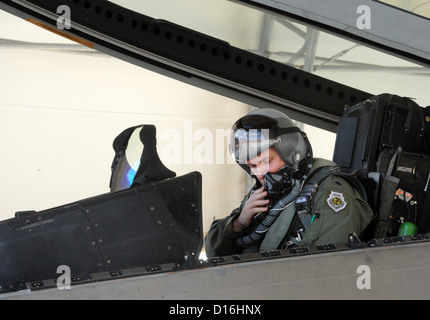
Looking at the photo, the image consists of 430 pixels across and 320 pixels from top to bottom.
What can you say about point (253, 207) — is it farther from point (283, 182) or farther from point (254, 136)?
point (254, 136)

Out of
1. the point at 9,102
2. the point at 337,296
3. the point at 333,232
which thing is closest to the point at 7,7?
the point at 333,232

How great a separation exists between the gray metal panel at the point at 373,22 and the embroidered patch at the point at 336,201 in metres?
0.54

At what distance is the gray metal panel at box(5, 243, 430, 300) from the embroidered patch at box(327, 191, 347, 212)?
434 millimetres

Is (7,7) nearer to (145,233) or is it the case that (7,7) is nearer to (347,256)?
(145,233)

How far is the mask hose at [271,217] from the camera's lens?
2092 mm

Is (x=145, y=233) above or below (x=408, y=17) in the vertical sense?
below

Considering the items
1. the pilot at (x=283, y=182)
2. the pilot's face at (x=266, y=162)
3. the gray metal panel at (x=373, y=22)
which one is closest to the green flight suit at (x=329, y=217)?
the pilot at (x=283, y=182)

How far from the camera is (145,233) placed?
4.91ft

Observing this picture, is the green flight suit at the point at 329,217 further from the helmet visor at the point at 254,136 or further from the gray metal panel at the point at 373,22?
the gray metal panel at the point at 373,22

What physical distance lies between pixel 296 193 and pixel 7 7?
1157mm

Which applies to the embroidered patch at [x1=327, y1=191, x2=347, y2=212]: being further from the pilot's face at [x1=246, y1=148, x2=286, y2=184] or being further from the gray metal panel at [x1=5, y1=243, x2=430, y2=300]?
the gray metal panel at [x1=5, y1=243, x2=430, y2=300]

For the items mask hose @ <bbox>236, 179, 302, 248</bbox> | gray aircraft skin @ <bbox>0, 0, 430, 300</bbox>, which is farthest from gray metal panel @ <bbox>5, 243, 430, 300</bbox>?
mask hose @ <bbox>236, 179, 302, 248</bbox>

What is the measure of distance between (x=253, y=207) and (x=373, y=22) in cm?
83

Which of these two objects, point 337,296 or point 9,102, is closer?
point 337,296
